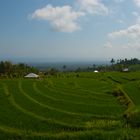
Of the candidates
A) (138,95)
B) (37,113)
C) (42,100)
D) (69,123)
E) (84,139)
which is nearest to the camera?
(84,139)

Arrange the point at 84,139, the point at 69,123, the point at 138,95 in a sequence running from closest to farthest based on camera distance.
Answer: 1. the point at 84,139
2. the point at 69,123
3. the point at 138,95

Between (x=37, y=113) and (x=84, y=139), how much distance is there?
982cm

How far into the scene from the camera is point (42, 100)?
125ft

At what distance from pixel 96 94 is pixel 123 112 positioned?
41.9 feet

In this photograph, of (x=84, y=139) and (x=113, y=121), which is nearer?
(x=84, y=139)

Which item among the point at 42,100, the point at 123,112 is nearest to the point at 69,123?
the point at 123,112

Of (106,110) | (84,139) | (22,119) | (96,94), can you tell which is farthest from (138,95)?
(84,139)

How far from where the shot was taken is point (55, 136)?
23.1 meters

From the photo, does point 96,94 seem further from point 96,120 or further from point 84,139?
point 84,139

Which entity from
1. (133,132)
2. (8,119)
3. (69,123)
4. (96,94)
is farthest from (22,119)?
(96,94)

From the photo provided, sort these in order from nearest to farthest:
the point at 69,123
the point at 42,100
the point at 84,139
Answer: the point at 84,139 → the point at 69,123 → the point at 42,100

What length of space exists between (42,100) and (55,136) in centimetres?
1526

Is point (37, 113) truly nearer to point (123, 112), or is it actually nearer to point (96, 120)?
point (96, 120)

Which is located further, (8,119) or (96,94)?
(96,94)
